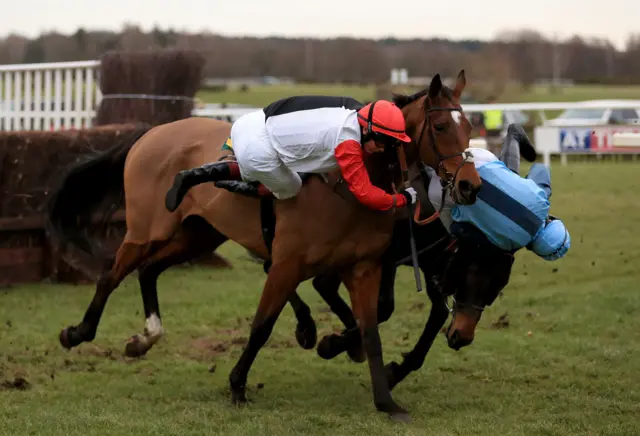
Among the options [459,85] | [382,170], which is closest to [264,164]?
[382,170]

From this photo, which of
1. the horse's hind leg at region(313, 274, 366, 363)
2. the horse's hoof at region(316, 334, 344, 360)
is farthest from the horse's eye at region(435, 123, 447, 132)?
the horse's hoof at region(316, 334, 344, 360)

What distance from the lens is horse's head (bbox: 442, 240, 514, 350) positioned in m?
5.20

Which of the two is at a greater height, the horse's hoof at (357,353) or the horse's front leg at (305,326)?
the horse's front leg at (305,326)

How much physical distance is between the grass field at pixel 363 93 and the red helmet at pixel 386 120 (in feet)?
85.1

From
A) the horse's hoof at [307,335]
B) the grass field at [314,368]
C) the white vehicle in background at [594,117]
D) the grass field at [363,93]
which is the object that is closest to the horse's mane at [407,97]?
the grass field at [314,368]

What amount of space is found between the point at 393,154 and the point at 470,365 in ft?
6.45

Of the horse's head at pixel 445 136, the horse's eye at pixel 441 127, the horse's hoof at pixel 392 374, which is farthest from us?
the horse's hoof at pixel 392 374

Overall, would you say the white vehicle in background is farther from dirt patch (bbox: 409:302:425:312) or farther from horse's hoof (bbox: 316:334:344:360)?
horse's hoof (bbox: 316:334:344:360)

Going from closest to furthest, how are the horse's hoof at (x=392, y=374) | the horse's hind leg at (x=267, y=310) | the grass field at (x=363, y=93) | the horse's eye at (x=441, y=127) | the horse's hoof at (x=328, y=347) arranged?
1. the horse's eye at (x=441, y=127)
2. the horse's hind leg at (x=267, y=310)
3. the horse's hoof at (x=392, y=374)
4. the horse's hoof at (x=328, y=347)
5. the grass field at (x=363, y=93)

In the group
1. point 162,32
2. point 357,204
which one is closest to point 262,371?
point 357,204

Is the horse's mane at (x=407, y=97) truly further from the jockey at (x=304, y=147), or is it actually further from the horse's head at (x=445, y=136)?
the jockey at (x=304, y=147)

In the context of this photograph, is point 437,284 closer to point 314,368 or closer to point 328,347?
point 328,347

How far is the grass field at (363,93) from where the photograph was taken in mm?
33594

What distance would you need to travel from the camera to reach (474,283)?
205 inches
